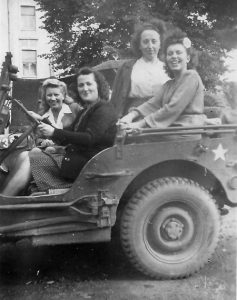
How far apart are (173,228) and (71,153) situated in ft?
2.93

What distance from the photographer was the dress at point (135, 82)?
154 inches

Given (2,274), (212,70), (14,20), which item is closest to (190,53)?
(212,70)

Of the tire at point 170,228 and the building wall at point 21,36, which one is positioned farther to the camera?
the building wall at point 21,36

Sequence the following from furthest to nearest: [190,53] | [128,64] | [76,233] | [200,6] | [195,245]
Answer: [128,64], [200,6], [190,53], [195,245], [76,233]

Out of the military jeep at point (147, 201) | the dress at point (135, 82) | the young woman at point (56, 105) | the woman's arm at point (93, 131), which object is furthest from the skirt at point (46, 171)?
the dress at point (135, 82)

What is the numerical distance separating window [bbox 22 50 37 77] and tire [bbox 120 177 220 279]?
2032 millimetres

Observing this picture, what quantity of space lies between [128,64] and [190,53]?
0.74 metres

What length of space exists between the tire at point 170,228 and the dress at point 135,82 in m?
1.07

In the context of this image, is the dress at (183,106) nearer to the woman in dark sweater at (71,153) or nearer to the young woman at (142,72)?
the woman in dark sweater at (71,153)

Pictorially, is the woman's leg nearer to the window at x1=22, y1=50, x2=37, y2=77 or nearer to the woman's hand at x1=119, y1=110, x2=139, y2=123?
the woman's hand at x1=119, y1=110, x2=139, y2=123

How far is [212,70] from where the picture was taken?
14.1ft

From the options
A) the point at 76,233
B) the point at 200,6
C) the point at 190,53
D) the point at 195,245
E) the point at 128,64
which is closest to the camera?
the point at 76,233

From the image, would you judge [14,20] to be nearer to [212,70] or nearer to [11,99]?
[11,99]

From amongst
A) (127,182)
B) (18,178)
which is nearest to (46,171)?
(18,178)
